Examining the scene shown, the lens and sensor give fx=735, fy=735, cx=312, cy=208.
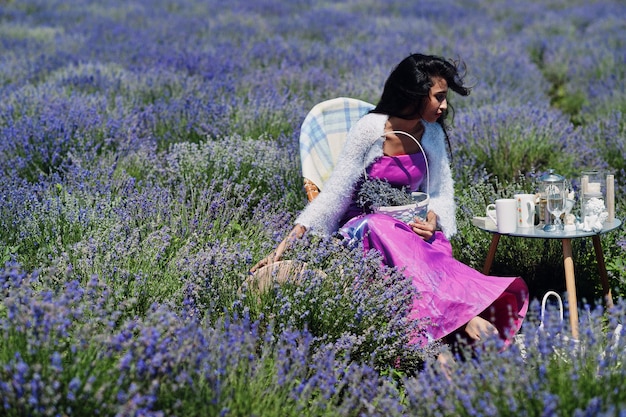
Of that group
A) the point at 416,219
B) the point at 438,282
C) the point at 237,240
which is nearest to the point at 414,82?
the point at 416,219

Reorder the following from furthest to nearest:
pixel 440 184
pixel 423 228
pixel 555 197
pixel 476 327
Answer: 1. pixel 440 184
2. pixel 423 228
3. pixel 555 197
4. pixel 476 327

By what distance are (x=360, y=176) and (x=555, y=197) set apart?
2.51ft

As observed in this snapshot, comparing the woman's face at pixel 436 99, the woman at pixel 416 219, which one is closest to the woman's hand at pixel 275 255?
the woman at pixel 416 219

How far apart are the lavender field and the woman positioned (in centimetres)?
12

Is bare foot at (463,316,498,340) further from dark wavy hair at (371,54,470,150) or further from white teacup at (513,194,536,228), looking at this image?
dark wavy hair at (371,54,470,150)

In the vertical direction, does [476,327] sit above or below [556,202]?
below

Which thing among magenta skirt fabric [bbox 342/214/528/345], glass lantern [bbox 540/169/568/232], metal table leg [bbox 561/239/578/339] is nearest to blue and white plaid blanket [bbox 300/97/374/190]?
magenta skirt fabric [bbox 342/214/528/345]

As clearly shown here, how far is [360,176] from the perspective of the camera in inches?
119

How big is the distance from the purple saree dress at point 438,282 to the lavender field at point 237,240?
0.09 m

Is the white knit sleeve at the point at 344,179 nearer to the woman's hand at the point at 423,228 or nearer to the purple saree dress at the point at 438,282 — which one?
the purple saree dress at the point at 438,282

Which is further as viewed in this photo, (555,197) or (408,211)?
(408,211)

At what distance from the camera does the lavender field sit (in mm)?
1722

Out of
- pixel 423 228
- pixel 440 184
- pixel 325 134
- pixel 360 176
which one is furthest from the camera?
pixel 325 134

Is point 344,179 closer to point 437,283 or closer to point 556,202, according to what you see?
point 437,283
